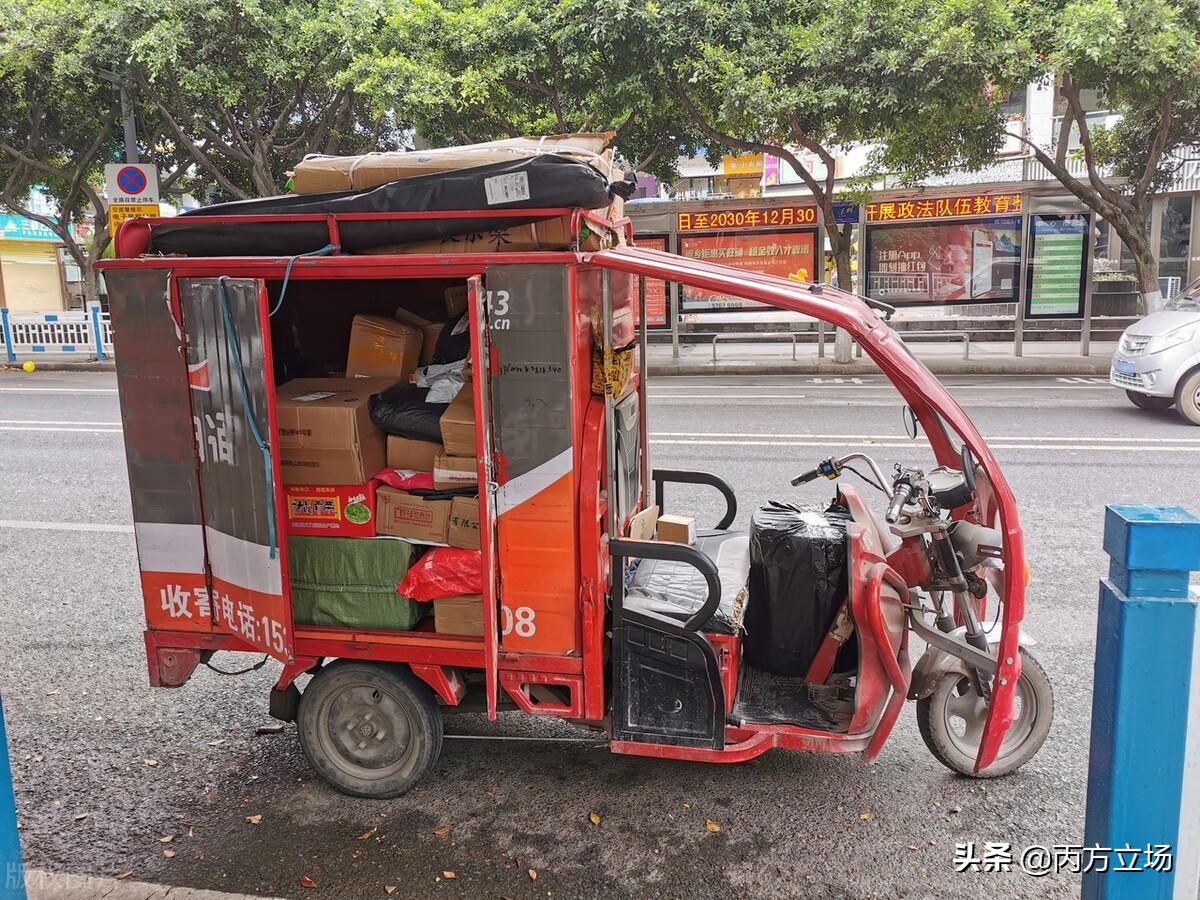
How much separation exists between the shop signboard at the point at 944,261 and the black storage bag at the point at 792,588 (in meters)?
13.8

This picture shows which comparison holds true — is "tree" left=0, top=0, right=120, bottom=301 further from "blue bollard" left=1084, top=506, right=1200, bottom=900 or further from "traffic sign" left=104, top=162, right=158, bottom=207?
"blue bollard" left=1084, top=506, right=1200, bottom=900

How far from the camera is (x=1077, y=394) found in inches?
513

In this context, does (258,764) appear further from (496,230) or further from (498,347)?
(496,230)

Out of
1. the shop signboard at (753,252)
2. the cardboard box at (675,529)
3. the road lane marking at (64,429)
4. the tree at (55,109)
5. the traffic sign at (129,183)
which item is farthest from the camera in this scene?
the shop signboard at (753,252)

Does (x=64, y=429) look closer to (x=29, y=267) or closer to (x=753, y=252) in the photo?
(x=753, y=252)

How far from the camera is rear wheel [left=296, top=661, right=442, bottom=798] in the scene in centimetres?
355

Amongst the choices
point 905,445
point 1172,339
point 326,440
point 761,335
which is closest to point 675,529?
point 326,440

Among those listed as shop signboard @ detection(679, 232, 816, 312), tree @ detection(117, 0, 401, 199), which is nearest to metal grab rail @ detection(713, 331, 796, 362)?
shop signboard @ detection(679, 232, 816, 312)

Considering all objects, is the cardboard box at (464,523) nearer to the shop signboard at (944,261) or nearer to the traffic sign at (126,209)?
the traffic sign at (126,209)

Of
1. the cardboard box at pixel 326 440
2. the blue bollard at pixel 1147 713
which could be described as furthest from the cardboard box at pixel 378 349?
the blue bollard at pixel 1147 713

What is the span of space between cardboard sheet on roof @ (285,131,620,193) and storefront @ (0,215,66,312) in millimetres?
32946

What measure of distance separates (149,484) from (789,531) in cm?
257

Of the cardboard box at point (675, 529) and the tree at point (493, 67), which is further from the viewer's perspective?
the tree at point (493, 67)

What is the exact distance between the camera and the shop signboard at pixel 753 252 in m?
17.2
